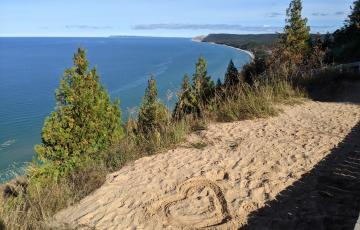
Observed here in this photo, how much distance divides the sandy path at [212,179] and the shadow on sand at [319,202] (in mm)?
161

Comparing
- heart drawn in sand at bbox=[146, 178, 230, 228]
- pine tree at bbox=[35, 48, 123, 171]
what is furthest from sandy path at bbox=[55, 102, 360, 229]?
pine tree at bbox=[35, 48, 123, 171]

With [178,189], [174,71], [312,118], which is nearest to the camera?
[178,189]

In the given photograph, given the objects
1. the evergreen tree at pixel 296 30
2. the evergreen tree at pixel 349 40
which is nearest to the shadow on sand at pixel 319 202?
the evergreen tree at pixel 349 40

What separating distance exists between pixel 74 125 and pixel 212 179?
21.4ft

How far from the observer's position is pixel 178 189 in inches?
251

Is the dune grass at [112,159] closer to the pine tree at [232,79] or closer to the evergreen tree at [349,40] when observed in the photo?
the pine tree at [232,79]

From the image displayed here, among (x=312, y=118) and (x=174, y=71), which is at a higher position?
(x=312, y=118)

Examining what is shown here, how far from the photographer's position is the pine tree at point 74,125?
11773mm

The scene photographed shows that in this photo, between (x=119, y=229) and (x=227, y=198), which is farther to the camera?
(x=227, y=198)

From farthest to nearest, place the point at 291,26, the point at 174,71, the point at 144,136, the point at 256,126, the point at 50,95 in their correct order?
the point at 174,71, the point at 50,95, the point at 291,26, the point at 256,126, the point at 144,136

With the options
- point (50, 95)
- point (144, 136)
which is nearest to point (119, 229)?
point (144, 136)

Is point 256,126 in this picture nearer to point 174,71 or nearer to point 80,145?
point 80,145

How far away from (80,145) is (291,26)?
2701 centimetres

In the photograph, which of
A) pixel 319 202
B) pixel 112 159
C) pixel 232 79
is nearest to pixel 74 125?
pixel 112 159
